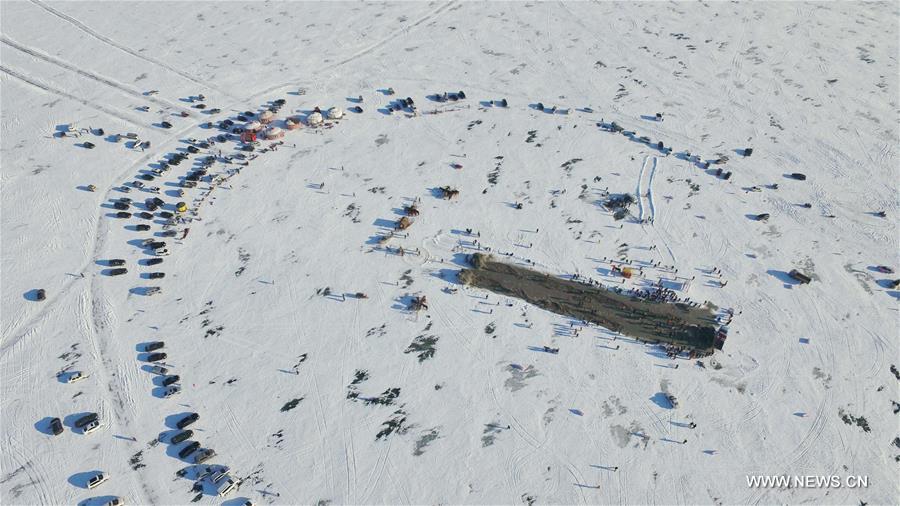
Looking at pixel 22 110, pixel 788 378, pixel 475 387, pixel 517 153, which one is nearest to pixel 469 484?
pixel 475 387

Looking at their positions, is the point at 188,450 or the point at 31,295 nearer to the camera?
the point at 188,450

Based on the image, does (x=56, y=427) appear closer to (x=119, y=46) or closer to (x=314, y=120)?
(x=314, y=120)

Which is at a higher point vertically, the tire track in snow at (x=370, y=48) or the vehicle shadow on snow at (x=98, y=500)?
the tire track in snow at (x=370, y=48)

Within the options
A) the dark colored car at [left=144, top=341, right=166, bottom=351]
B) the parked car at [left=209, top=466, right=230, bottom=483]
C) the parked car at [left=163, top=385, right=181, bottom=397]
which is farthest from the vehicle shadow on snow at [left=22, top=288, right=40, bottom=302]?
the parked car at [left=209, top=466, right=230, bottom=483]

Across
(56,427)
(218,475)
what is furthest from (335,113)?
(218,475)

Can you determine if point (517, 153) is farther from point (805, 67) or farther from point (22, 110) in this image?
point (22, 110)

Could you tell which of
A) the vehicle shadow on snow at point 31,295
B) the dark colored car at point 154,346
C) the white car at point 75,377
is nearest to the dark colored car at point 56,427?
the white car at point 75,377

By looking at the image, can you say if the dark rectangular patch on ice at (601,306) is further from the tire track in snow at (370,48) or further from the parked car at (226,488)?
the tire track in snow at (370,48)
